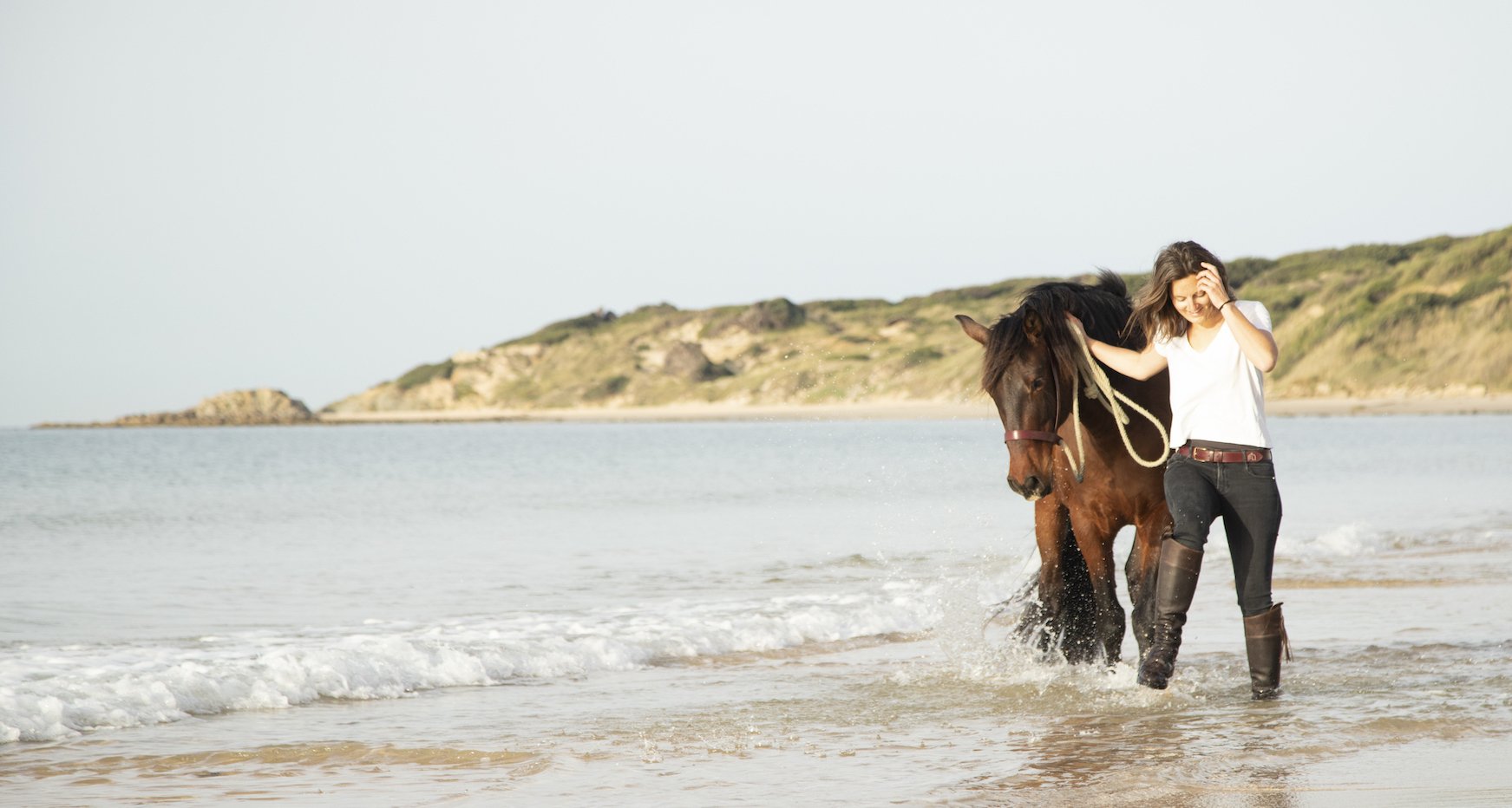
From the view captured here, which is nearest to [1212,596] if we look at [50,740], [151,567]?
[50,740]

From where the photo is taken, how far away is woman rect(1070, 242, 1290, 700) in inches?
242

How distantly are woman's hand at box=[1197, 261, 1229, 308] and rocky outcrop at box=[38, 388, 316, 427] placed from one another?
173 meters

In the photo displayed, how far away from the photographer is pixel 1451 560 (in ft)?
42.9

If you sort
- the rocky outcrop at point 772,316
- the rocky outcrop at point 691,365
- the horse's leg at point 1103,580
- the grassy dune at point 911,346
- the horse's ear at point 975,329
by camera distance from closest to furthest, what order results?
the horse's ear at point 975,329, the horse's leg at point 1103,580, the grassy dune at point 911,346, the rocky outcrop at point 691,365, the rocky outcrop at point 772,316

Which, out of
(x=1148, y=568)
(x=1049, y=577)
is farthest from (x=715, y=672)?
(x=1148, y=568)

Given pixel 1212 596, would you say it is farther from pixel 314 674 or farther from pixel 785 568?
pixel 314 674

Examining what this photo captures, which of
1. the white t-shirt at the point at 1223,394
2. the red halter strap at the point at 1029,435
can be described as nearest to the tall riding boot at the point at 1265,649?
the white t-shirt at the point at 1223,394

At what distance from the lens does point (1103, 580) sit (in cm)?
704

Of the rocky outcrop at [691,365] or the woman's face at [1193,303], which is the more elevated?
the rocky outcrop at [691,365]

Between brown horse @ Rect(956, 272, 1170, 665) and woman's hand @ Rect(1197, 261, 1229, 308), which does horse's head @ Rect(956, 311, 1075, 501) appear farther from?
woman's hand @ Rect(1197, 261, 1229, 308)

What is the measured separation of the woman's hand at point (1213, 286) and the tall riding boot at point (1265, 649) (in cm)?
145

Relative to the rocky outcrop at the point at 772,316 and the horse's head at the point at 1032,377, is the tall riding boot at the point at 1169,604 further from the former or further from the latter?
the rocky outcrop at the point at 772,316

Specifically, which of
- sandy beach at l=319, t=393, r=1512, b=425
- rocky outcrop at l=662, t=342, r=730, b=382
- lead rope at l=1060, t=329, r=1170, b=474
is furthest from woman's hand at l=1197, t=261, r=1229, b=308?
rocky outcrop at l=662, t=342, r=730, b=382

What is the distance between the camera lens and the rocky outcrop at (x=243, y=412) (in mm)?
169500
